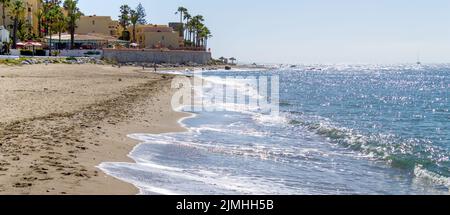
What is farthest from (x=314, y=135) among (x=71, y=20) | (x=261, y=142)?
(x=71, y=20)

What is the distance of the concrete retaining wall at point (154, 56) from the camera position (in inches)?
3469

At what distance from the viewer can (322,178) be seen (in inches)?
413

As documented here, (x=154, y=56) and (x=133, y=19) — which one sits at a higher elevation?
(x=133, y=19)

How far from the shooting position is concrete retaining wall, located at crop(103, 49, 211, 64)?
289 feet

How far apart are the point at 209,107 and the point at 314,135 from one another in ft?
33.1

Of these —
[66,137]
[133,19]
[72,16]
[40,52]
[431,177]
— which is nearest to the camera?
[431,177]

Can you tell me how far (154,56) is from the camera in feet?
319

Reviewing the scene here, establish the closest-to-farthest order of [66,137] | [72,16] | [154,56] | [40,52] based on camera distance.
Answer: [66,137] < [40,52] < [72,16] < [154,56]

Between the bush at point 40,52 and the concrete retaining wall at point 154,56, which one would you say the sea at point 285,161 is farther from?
the concrete retaining wall at point 154,56

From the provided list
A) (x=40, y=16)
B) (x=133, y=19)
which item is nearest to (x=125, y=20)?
(x=133, y=19)

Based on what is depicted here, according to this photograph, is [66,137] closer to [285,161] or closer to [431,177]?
[285,161]

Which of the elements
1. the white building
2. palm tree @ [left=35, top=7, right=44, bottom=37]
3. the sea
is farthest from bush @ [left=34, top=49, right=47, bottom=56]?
the sea

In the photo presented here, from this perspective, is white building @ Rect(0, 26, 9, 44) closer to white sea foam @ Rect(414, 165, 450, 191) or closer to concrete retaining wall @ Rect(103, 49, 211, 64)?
concrete retaining wall @ Rect(103, 49, 211, 64)
